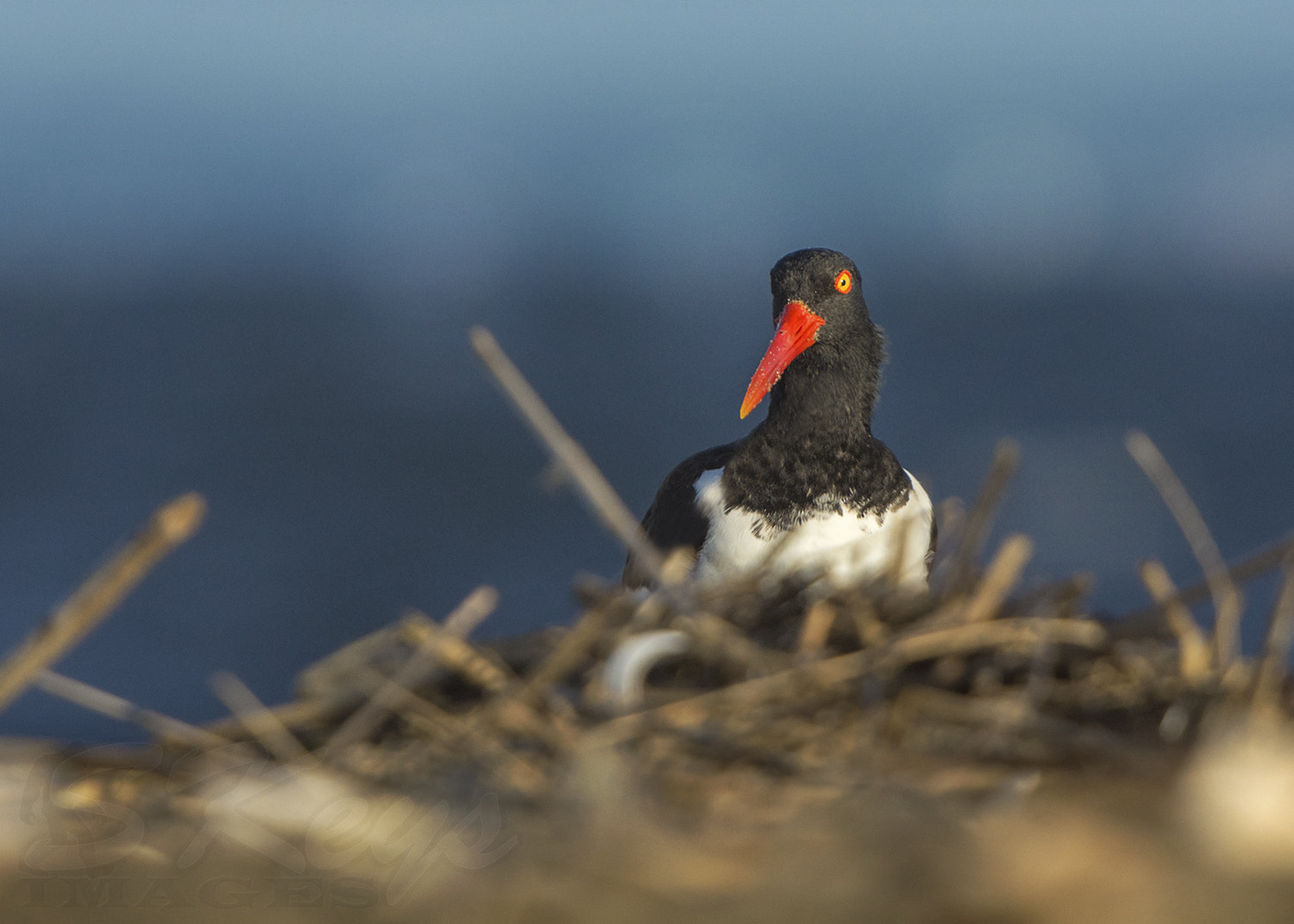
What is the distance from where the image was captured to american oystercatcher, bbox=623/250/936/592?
5.20 metres

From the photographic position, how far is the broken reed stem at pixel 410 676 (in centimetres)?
261

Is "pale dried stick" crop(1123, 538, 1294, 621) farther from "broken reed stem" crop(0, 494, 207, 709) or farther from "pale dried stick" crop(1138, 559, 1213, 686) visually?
"broken reed stem" crop(0, 494, 207, 709)

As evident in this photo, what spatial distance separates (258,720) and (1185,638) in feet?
6.13

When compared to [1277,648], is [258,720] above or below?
below

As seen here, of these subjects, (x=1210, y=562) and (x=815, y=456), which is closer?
(x=1210, y=562)

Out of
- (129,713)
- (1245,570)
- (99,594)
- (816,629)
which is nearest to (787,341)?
(816,629)

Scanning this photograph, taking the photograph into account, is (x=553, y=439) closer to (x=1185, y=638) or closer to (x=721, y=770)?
(x=721, y=770)

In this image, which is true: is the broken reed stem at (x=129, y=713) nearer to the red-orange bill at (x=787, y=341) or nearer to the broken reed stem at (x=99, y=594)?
the broken reed stem at (x=99, y=594)

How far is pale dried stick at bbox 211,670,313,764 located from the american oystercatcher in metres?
2.51

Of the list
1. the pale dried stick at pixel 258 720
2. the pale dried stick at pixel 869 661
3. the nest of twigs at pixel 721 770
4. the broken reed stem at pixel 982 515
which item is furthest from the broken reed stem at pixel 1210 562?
the pale dried stick at pixel 258 720

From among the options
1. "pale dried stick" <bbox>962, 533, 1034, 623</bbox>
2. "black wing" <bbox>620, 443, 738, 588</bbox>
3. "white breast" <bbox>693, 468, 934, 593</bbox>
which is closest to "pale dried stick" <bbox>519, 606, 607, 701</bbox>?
"pale dried stick" <bbox>962, 533, 1034, 623</bbox>

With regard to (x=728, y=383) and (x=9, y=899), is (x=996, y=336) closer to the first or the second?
(x=728, y=383)

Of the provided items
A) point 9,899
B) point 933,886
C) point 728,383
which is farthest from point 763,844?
point 728,383

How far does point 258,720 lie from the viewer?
2666 millimetres
